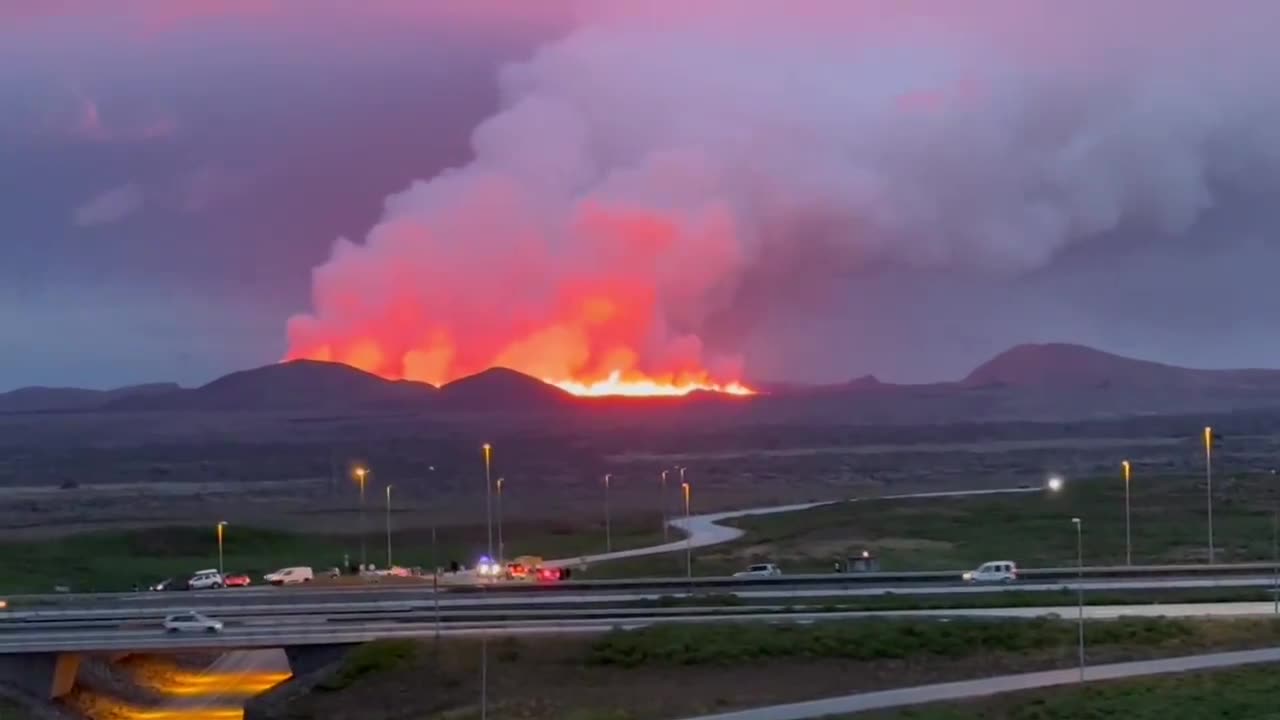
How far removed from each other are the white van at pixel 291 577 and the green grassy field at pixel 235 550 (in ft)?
17.5

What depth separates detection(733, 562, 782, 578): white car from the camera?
76.7 meters

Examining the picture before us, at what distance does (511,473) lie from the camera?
196375 millimetres

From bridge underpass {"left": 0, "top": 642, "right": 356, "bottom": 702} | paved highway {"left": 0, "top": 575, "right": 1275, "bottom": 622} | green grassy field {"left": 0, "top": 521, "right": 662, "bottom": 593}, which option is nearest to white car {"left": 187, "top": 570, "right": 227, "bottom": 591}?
green grassy field {"left": 0, "top": 521, "right": 662, "bottom": 593}

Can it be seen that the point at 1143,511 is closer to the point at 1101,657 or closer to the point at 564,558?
the point at 564,558

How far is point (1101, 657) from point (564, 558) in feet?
181

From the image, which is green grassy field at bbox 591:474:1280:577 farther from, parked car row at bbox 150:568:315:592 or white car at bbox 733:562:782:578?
parked car row at bbox 150:568:315:592

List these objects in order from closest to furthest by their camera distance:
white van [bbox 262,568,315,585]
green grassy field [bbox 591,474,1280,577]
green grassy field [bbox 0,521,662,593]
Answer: white van [bbox 262,568,315,585] < green grassy field [bbox 591,474,1280,577] < green grassy field [bbox 0,521,662,593]

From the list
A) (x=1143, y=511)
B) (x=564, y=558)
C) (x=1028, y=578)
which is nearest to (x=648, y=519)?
(x=564, y=558)

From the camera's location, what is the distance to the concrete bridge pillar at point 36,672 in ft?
179

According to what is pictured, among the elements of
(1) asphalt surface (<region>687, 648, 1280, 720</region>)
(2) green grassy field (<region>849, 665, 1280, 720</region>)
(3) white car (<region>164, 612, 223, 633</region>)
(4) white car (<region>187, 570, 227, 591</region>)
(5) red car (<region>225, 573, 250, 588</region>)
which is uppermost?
(3) white car (<region>164, 612, 223, 633</region>)

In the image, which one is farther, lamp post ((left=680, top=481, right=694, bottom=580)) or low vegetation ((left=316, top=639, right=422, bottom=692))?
lamp post ((left=680, top=481, right=694, bottom=580))

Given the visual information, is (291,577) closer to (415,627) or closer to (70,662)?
(70,662)

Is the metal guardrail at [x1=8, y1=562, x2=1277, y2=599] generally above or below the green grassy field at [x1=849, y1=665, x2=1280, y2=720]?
below

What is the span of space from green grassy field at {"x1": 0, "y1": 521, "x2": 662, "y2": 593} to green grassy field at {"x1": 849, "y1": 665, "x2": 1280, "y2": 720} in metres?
58.5
